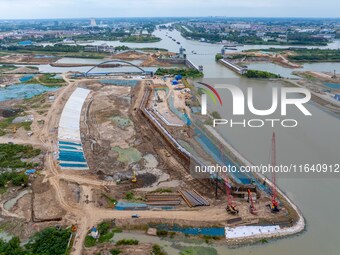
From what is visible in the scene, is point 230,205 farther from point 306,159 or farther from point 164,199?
point 306,159

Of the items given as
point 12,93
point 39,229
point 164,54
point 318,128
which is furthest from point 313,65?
point 39,229

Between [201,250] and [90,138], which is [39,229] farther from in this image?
[90,138]

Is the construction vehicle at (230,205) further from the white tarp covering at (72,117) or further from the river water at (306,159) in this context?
the white tarp covering at (72,117)

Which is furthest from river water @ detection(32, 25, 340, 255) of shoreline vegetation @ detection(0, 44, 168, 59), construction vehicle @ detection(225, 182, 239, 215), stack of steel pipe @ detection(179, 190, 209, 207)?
shoreline vegetation @ detection(0, 44, 168, 59)

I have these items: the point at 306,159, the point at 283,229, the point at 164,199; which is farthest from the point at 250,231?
the point at 306,159

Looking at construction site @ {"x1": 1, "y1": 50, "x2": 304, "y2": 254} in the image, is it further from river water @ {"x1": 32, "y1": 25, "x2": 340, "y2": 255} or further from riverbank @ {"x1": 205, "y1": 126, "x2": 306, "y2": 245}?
river water @ {"x1": 32, "y1": 25, "x2": 340, "y2": 255}

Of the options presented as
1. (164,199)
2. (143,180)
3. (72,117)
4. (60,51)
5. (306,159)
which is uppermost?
(60,51)

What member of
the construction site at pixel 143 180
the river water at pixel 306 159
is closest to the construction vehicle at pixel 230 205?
the construction site at pixel 143 180
